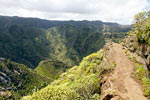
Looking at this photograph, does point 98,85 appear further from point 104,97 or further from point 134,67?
point 134,67

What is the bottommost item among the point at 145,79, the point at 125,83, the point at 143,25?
the point at 125,83

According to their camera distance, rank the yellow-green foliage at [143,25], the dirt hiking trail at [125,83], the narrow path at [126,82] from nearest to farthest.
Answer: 1. the dirt hiking trail at [125,83]
2. the narrow path at [126,82]
3. the yellow-green foliage at [143,25]

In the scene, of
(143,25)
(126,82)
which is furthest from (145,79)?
(143,25)

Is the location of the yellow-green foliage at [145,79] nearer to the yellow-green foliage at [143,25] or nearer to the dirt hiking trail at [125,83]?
the dirt hiking trail at [125,83]

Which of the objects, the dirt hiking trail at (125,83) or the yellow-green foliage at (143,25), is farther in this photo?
the yellow-green foliage at (143,25)

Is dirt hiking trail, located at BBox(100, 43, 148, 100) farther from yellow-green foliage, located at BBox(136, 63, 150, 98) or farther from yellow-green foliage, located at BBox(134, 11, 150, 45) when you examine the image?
yellow-green foliage, located at BBox(134, 11, 150, 45)

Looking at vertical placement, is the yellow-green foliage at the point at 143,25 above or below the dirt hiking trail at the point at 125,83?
above

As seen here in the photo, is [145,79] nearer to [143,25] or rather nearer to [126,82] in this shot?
[126,82]

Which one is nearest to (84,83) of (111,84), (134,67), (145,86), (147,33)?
(111,84)

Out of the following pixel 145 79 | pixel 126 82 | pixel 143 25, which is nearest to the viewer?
pixel 145 79

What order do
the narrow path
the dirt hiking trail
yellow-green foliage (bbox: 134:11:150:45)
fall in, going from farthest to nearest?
yellow-green foliage (bbox: 134:11:150:45)
the narrow path
the dirt hiking trail

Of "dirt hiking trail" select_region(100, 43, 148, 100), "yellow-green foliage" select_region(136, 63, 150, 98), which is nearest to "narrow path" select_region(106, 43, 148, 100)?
"dirt hiking trail" select_region(100, 43, 148, 100)

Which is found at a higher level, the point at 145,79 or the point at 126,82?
the point at 145,79

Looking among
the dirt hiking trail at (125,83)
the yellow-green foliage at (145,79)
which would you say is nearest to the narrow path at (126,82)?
the dirt hiking trail at (125,83)
